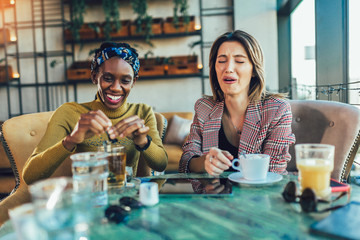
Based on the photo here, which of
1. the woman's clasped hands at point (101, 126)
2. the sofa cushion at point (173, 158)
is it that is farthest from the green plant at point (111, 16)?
the woman's clasped hands at point (101, 126)

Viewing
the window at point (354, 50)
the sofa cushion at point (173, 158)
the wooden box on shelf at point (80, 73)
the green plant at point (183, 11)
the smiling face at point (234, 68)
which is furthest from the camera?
the wooden box on shelf at point (80, 73)

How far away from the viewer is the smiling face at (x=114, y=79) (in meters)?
1.46

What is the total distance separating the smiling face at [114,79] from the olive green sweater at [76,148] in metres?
0.09

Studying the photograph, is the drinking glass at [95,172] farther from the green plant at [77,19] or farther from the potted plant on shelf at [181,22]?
the green plant at [77,19]

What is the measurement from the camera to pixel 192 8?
5.10 metres

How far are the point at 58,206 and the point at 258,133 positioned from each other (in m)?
1.07

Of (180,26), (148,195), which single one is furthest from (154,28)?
(148,195)

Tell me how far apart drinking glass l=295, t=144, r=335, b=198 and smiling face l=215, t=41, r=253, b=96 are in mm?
716

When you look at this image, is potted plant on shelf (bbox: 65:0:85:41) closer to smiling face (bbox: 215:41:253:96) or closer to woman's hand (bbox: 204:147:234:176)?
smiling face (bbox: 215:41:253:96)

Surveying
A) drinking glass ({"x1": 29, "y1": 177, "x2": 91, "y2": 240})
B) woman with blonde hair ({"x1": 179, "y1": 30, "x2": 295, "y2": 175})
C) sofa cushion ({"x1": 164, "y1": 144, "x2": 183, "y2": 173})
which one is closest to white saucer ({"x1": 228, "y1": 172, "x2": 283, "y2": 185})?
woman with blonde hair ({"x1": 179, "y1": 30, "x2": 295, "y2": 175})

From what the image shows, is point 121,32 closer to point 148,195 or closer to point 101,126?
point 101,126

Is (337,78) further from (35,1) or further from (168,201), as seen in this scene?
(35,1)

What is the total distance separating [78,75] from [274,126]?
4.13 meters

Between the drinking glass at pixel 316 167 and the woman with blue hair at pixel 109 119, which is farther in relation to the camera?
the woman with blue hair at pixel 109 119
